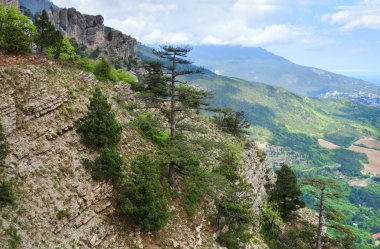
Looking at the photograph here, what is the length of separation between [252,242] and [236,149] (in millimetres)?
9742

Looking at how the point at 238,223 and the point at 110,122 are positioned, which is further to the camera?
the point at 238,223

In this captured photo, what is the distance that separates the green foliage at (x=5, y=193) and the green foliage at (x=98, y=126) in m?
6.43

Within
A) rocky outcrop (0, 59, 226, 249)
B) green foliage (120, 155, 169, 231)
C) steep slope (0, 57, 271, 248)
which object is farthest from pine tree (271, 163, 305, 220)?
green foliage (120, 155, 169, 231)

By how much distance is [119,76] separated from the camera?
37969mm

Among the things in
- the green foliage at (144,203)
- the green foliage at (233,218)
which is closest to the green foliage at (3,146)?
the green foliage at (144,203)

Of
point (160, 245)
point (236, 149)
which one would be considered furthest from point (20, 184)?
point (236, 149)

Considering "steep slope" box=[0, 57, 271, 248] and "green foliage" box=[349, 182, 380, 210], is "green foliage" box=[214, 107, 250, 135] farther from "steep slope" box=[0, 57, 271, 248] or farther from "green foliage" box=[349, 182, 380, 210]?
"green foliage" box=[349, 182, 380, 210]

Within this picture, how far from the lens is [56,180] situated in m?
18.8

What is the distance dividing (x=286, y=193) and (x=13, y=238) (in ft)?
105

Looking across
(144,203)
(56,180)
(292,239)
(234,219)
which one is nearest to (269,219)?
(292,239)

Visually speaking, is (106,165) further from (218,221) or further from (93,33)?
(93,33)

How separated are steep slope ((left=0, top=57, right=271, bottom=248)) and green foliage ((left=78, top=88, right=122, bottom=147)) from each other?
67 cm

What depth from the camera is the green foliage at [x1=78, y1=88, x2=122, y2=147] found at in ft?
71.6

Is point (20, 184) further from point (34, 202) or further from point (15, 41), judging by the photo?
point (15, 41)
